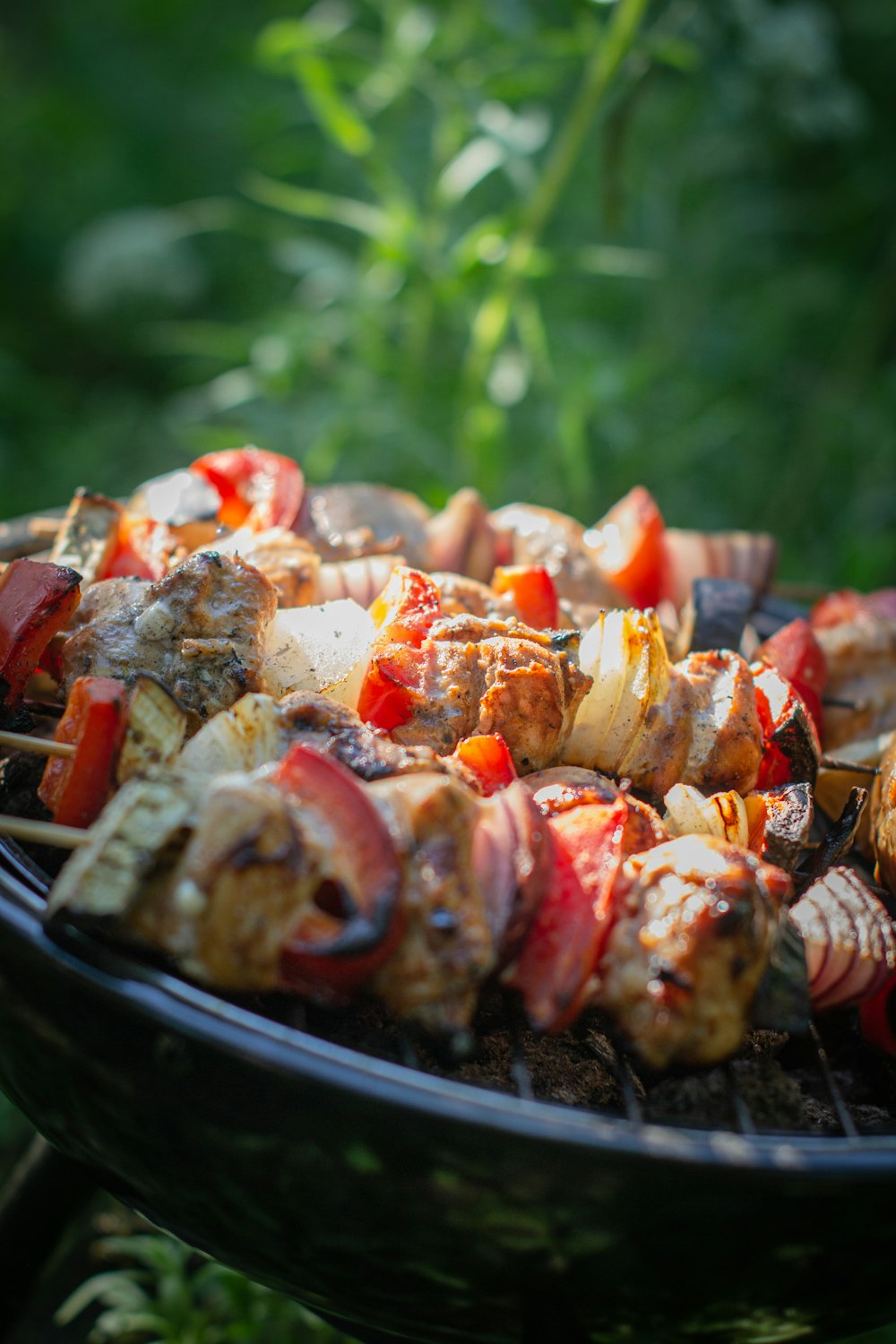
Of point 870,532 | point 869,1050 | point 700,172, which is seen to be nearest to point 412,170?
point 700,172

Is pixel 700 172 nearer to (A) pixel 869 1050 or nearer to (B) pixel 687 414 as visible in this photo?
(B) pixel 687 414

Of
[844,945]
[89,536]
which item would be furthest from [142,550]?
[844,945]

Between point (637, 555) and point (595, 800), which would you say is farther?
point (637, 555)

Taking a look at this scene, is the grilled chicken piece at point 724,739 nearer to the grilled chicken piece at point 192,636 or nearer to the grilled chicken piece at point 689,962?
the grilled chicken piece at point 689,962

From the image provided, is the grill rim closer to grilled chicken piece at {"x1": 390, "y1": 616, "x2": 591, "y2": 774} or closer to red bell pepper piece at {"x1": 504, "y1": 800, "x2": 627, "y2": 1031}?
red bell pepper piece at {"x1": 504, "y1": 800, "x2": 627, "y2": 1031}

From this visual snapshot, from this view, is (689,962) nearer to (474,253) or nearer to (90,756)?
(90,756)
